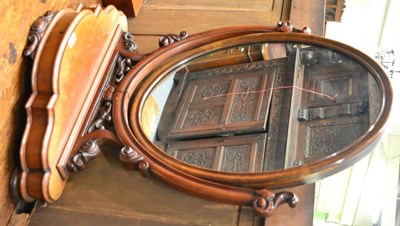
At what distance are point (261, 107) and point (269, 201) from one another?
22cm

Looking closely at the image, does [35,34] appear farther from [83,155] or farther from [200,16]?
[200,16]

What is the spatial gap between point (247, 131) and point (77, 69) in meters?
0.31

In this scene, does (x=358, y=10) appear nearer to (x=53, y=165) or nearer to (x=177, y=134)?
(x=177, y=134)

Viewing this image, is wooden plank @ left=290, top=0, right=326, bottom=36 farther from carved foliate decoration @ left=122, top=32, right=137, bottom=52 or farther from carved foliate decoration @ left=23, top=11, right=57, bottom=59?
carved foliate decoration @ left=23, top=11, right=57, bottom=59

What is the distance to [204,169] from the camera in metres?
0.77

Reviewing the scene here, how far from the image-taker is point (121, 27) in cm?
104

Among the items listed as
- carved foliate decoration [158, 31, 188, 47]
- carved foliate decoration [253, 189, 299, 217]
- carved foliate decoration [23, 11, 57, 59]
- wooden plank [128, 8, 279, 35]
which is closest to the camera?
carved foliate decoration [253, 189, 299, 217]

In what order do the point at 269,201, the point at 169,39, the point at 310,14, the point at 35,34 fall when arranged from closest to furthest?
the point at 269,201 → the point at 35,34 → the point at 169,39 → the point at 310,14

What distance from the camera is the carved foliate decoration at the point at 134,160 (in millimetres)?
785

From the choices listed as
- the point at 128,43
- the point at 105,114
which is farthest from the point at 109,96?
the point at 128,43

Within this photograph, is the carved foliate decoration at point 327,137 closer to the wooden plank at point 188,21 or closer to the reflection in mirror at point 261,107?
the reflection in mirror at point 261,107

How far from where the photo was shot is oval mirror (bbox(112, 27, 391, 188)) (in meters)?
0.76

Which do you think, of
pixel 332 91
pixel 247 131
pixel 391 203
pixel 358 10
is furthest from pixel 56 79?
pixel 358 10

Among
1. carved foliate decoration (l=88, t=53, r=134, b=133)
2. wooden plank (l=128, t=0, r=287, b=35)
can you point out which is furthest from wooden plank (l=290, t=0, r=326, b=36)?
carved foliate decoration (l=88, t=53, r=134, b=133)
